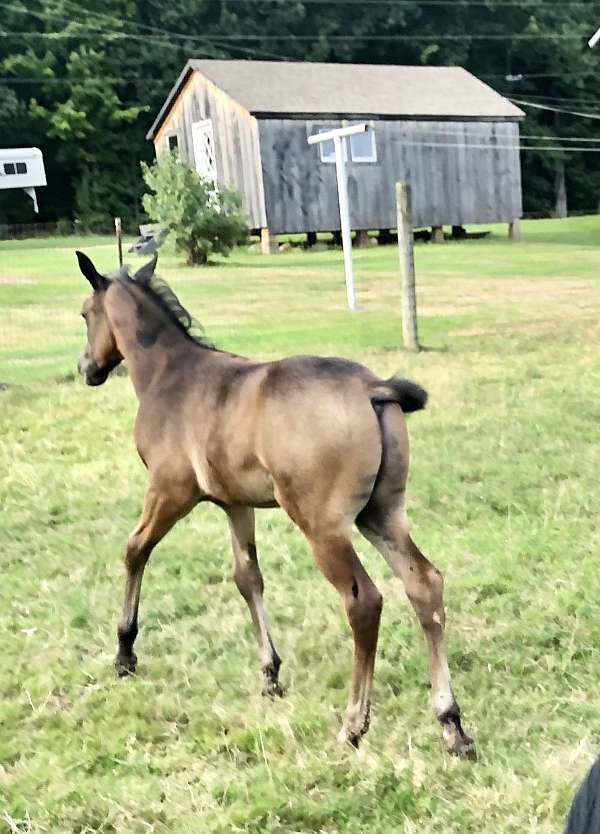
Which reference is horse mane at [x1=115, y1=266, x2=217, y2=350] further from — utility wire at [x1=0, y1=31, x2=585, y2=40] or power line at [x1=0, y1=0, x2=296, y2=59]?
utility wire at [x1=0, y1=31, x2=585, y2=40]

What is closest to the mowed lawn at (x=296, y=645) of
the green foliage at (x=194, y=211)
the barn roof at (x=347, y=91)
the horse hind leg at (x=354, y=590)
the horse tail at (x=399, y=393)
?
the horse hind leg at (x=354, y=590)

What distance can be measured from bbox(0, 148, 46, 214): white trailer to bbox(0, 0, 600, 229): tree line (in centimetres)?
177

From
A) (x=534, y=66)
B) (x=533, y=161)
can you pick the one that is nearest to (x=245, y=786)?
(x=533, y=161)

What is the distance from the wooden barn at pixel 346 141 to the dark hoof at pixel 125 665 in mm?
20641

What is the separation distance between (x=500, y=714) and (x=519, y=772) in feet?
1.22

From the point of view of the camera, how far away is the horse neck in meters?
3.96

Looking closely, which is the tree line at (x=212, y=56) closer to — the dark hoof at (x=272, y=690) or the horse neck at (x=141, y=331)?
the horse neck at (x=141, y=331)

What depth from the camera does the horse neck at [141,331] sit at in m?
3.96

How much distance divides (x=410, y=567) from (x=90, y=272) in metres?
1.91

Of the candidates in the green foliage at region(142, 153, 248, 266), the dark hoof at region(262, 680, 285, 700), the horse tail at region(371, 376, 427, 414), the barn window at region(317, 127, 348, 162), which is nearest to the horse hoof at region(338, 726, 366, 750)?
the dark hoof at region(262, 680, 285, 700)

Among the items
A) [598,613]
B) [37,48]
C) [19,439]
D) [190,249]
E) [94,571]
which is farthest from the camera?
[37,48]

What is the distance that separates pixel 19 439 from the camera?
7262mm

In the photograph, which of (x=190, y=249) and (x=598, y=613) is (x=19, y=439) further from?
(x=190, y=249)

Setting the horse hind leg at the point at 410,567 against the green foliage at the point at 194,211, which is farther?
the green foliage at the point at 194,211
